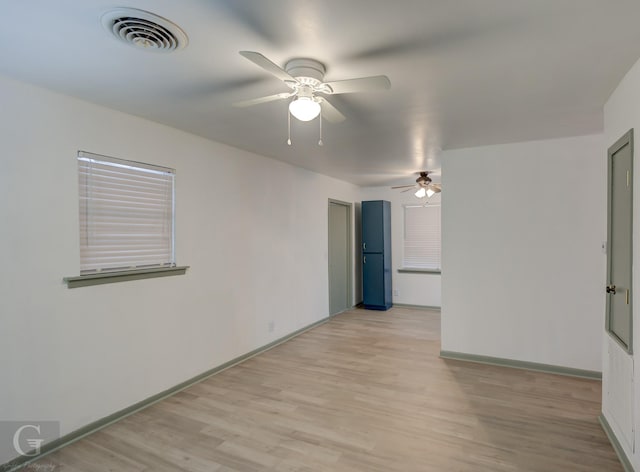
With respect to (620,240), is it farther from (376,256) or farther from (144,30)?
(376,256)

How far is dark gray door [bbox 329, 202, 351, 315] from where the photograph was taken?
638cm

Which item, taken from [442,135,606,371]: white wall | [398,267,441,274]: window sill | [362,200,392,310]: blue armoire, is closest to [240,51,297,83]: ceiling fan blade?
[442,135,606,371]: white wall

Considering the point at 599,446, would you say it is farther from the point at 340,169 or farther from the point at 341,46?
the point at 340,169

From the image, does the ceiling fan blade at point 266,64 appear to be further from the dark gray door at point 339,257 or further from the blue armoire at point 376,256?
the blue armoire at point 376,256

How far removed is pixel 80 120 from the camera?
103 inches

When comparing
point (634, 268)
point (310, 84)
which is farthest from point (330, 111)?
point (634, 268)

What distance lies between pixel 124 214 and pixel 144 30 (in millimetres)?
1639

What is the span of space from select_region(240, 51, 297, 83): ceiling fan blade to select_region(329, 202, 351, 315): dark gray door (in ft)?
14.8

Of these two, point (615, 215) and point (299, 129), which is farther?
point (299, 129)

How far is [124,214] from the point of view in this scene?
9.50 ft

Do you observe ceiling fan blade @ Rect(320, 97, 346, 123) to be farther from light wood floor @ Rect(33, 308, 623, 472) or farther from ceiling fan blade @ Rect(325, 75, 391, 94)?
light wood floor @ Rect(33, 308, 623, 472)

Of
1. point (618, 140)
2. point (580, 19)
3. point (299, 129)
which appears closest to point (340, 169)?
point (299, 129)

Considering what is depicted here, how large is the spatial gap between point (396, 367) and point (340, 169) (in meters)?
2.87

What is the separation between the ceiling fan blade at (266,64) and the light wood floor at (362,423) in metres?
2.29
